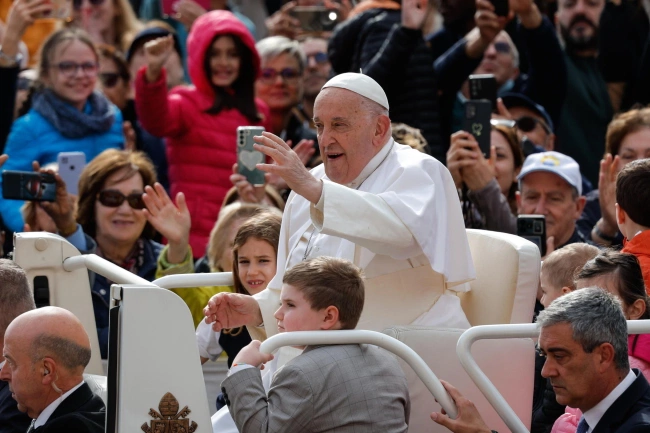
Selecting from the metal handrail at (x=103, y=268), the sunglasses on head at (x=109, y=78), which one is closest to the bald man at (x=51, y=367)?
the metal handrail at (x=103, y=268)

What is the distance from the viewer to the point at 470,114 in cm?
712

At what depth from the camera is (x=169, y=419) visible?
420 cm

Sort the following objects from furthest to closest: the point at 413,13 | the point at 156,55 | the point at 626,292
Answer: the point at 156,55
the point at 413,13
the point at 626,292

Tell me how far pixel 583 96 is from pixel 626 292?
4.63 m

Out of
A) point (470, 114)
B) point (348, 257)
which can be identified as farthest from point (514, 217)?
point (348, 257)

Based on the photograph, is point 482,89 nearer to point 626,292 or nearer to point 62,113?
point 62,113

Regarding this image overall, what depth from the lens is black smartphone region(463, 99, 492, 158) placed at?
7.09 metres

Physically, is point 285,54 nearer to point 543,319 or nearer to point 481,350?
point 481,350

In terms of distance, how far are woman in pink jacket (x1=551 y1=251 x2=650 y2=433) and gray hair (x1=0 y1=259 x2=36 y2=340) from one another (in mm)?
2190

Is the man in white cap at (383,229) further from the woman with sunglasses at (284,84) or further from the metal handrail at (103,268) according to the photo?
the woman with sunglasses at (284,84)

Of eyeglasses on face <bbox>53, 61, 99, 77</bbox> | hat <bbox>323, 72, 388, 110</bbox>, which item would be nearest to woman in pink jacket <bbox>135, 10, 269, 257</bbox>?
eyeglasses on face <bbox>53, 61, 99, 77</bbox>

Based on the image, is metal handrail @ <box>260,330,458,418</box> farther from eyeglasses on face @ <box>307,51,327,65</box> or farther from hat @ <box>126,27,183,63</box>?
eyeglasses on face @ <box>307,51,327,65</box>

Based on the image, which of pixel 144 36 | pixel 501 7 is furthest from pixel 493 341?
pixel 144 36

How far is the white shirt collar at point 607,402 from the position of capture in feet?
13.1
